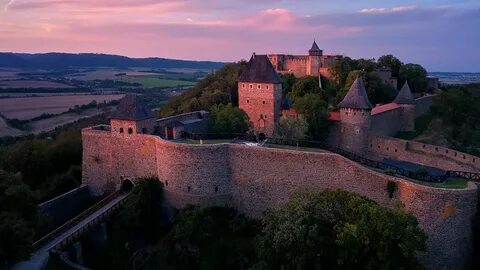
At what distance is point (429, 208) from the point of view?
21594 mm

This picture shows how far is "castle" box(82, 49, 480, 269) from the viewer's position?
2191cm

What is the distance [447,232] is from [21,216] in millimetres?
20157

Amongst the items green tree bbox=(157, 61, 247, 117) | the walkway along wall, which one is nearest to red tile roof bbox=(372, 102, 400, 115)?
green tree bbox=(157, 61, 247, 117)

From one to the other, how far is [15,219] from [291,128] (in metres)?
19.6

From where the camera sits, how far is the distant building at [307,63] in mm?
57938

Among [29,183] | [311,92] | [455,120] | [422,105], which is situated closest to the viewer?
[29,183]

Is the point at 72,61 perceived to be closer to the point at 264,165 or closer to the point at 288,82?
the point at 288,82

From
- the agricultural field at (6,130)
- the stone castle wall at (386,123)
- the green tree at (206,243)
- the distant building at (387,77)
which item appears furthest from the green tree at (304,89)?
the agricultural field at (6,130)

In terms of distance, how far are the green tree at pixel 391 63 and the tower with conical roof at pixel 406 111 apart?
15364 mm

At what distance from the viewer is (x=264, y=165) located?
2647 centimetres

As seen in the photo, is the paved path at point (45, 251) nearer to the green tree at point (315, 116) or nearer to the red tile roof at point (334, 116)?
the green tree at point (315, 116)

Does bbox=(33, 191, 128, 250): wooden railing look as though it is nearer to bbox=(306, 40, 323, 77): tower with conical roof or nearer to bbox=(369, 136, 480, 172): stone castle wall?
bbox=(369, 136, 480, 172): stone castle wall

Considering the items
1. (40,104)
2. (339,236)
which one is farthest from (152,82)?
(339,236)

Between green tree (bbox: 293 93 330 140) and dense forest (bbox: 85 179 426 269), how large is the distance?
13.7 meters
